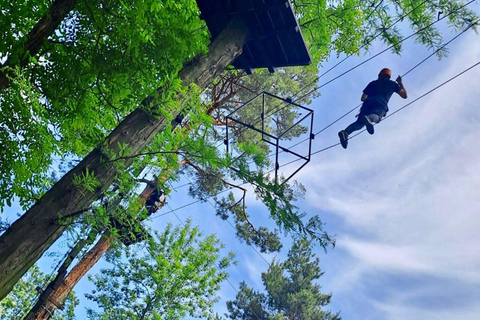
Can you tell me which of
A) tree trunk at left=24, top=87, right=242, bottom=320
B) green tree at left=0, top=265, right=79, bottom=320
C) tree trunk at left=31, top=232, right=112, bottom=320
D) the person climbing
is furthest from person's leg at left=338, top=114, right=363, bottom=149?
green tree at left=0, top=265, right=79, bottom=320

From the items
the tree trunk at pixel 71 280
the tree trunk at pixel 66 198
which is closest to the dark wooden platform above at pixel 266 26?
the tree trunk at pixel 66 198

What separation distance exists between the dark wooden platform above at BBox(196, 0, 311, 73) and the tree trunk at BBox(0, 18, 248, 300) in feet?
2.74

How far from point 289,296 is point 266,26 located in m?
23.9

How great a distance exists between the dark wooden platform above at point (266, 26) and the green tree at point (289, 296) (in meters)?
22.5

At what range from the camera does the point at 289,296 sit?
26297mm

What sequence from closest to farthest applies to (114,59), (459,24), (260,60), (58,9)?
(58,9) → (114,59) → (260,60) → (459,24)

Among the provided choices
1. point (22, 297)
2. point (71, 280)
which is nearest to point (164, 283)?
point (71, 280)

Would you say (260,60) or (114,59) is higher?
(260,60)

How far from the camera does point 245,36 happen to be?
4684mm

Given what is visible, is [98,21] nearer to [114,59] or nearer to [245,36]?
[114,59]

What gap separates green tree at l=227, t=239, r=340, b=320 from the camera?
26.2 m

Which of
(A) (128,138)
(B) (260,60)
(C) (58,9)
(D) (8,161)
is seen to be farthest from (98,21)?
(B) (260,60)

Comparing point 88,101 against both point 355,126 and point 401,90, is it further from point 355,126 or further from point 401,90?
point 401,90

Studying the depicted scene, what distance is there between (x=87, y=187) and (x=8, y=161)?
0.87m
